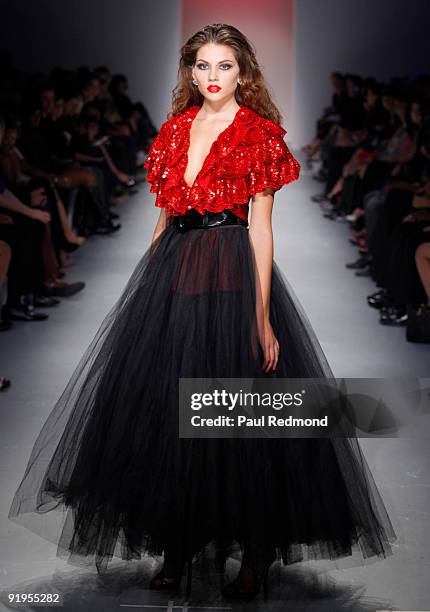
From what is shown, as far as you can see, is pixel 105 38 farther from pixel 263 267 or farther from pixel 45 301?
pixel 263 267

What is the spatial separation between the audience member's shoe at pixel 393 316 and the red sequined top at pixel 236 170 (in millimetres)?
2390

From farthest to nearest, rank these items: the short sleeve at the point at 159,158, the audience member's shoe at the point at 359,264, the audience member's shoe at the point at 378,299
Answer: the audience member's shoe at the point at 359,264, the audience member's shoe at the point at 378,299, the short sleeve at the point at 159,158

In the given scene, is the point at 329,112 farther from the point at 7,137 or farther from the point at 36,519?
the point at 36,519

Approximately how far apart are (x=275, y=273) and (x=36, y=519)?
2.61 ft

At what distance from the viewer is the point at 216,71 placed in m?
2.16

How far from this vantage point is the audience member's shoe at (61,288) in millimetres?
4945

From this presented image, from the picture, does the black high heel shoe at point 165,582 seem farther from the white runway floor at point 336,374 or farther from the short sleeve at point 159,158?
the short sleeve at point 159,158

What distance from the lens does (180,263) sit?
2.17 m

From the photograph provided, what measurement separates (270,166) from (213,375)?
0.43 m

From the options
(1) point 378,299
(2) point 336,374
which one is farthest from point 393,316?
(2) point 336,374

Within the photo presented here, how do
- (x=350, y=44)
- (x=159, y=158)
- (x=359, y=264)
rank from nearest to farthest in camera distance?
(x=159, y=158) < (x=359, y=264) < (x=350, y=44)

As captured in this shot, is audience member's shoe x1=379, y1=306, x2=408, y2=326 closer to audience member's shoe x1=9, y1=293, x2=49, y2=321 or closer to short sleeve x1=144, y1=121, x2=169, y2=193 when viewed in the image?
audience member's shoe x1=9, y1=293, x2=49, y2=321

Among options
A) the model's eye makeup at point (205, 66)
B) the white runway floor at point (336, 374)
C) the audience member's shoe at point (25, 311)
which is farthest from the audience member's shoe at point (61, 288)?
the model's eye makeup at point (205, 66)

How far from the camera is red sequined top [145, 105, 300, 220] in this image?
7.02 ft
